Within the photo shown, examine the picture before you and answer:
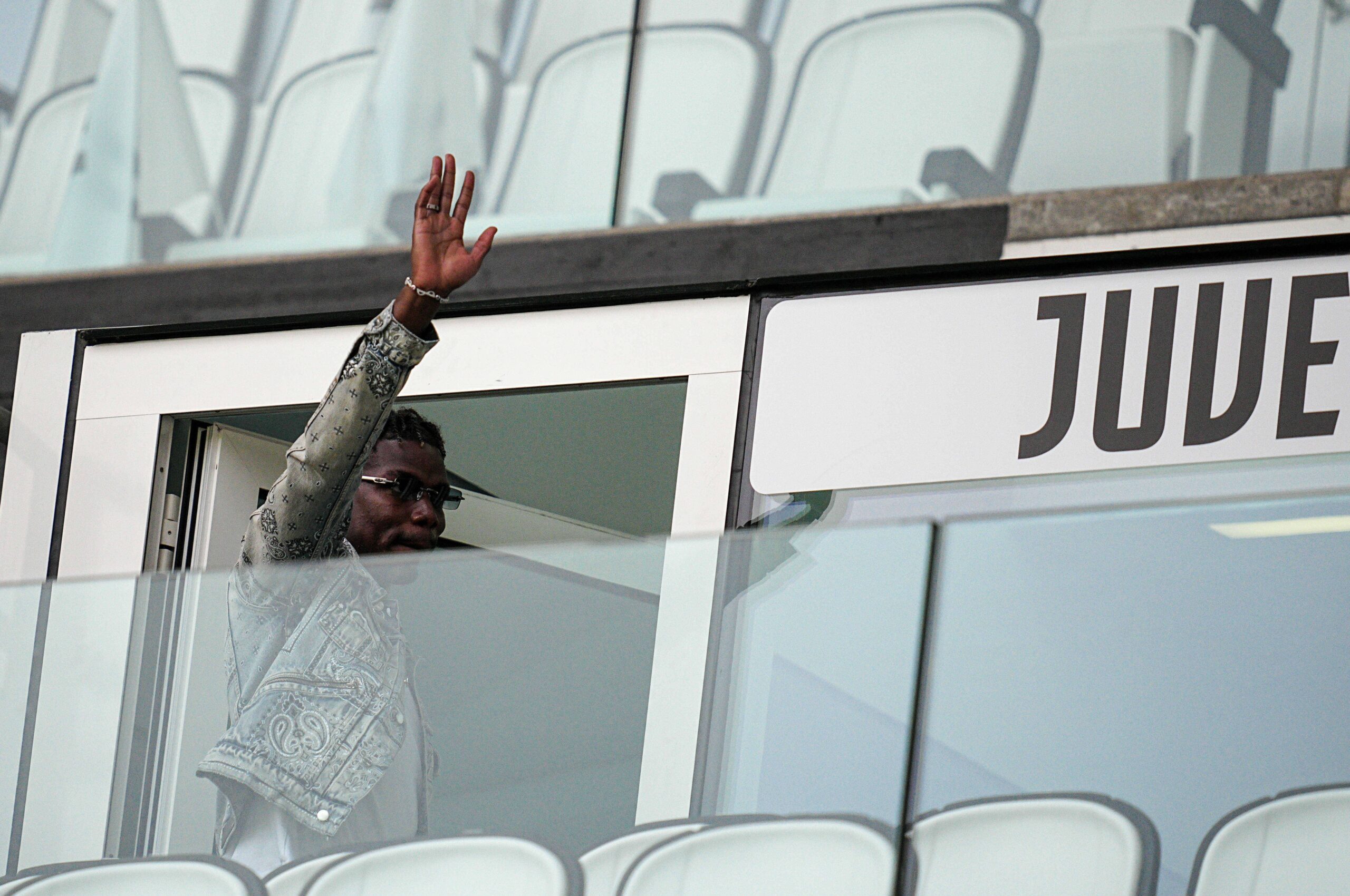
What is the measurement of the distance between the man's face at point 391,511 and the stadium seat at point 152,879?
2.82 feet

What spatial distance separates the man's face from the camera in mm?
3404

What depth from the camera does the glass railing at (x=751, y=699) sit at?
7.51ft

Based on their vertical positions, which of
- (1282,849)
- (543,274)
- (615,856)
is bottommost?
(615,856)

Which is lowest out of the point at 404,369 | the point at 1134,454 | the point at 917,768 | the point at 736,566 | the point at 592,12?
the point at 917,768

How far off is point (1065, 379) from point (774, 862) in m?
2.42

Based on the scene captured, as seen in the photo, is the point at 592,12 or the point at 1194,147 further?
the point at 592,12

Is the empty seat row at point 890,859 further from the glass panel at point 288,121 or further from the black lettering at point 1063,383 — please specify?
the glass panel at point 288,121

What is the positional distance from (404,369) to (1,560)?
286 cm

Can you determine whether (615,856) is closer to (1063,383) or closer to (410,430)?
(410,430)

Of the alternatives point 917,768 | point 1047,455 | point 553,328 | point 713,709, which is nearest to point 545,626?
point 713,709

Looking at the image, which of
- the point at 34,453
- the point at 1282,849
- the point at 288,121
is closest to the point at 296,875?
the point at 1282,849

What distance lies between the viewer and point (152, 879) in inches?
105

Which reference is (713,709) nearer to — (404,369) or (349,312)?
(404,369)

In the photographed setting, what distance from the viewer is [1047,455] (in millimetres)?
4508
